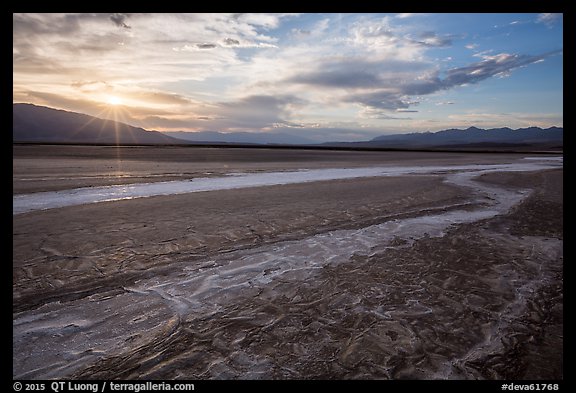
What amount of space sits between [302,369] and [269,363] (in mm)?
380

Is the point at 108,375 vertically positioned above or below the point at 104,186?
below

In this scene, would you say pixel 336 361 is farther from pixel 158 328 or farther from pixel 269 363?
pixel 158 328

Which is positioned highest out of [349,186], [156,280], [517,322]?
[349,186]

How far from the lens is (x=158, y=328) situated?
4176mm

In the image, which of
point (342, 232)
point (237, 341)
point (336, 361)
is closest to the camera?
point (336, 361)

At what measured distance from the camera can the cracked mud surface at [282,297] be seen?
11.6 feet

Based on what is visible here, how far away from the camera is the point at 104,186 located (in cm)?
1563

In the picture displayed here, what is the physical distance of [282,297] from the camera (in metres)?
5.09

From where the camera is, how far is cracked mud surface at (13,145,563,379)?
140 inches

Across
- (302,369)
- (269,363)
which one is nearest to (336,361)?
(302,369)

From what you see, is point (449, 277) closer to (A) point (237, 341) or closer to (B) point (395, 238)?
(B) point (395, 238)
